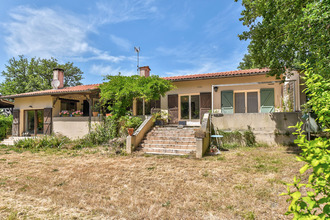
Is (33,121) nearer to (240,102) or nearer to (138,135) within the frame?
(138,135)

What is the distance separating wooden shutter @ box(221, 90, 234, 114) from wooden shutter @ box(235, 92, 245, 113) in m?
0.34

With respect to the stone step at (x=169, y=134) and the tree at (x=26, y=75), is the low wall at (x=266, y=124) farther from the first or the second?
the tree at (x=26, y=75)

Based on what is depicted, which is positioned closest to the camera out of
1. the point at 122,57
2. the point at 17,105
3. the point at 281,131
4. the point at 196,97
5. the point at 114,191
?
the point at 114,191

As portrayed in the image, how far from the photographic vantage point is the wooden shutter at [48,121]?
41.6 ft

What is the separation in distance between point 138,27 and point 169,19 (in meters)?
1.84

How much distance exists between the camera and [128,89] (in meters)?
9.95

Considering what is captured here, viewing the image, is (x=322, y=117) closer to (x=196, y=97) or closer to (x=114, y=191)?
(x=114, y=191)

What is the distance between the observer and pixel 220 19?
9828 millimetres

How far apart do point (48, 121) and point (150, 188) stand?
1192cm

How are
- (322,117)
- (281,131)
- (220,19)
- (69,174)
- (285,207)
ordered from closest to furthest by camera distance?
(322,117) < (285,207) < (69,174) < (281,131) < (220,19)

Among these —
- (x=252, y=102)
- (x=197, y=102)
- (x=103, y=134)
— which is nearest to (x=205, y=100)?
(x=197, y=102)

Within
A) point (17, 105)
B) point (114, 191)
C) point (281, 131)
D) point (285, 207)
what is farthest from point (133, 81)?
point (17, 105)

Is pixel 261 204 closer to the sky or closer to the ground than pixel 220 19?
closer to the ground

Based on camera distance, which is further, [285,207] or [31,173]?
[31,173]
